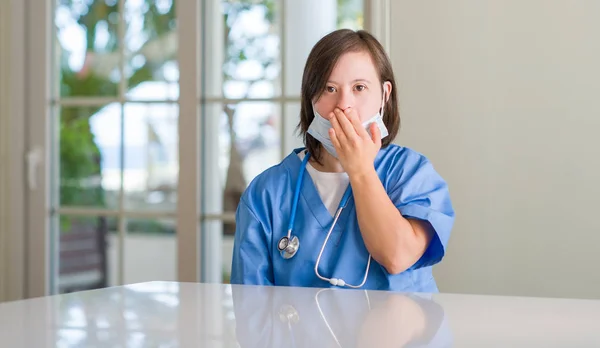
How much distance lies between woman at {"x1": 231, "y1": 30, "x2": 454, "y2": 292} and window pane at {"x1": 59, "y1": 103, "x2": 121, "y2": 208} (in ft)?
4.98

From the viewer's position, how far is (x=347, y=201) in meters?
1.41

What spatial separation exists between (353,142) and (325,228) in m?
0.17

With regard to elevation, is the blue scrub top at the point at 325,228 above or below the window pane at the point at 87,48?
below

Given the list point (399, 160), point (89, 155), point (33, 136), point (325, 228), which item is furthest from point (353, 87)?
point (33, 136)

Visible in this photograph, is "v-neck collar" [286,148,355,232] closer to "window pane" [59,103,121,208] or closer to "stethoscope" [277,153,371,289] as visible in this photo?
"stethoscope" [277,153,371,289]

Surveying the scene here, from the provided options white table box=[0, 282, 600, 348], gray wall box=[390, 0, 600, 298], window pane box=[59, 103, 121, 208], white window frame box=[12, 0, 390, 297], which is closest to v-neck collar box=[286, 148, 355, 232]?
white table box=[0, 282, 600, 348]

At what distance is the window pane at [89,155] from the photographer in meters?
2.88

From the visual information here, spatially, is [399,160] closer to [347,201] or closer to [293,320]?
[347,201]

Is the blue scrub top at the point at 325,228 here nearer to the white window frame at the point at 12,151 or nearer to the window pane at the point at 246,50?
the window pane at the point at 246,50

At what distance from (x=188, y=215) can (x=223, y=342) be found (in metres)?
2.06

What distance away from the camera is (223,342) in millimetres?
658

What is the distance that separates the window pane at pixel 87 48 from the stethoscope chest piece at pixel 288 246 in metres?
1.70

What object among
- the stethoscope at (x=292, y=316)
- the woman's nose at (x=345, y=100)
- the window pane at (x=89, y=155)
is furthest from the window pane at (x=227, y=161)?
the stethoscope at (x=292, y=316)

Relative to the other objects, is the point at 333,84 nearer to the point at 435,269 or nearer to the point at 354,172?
the point at 354,172
